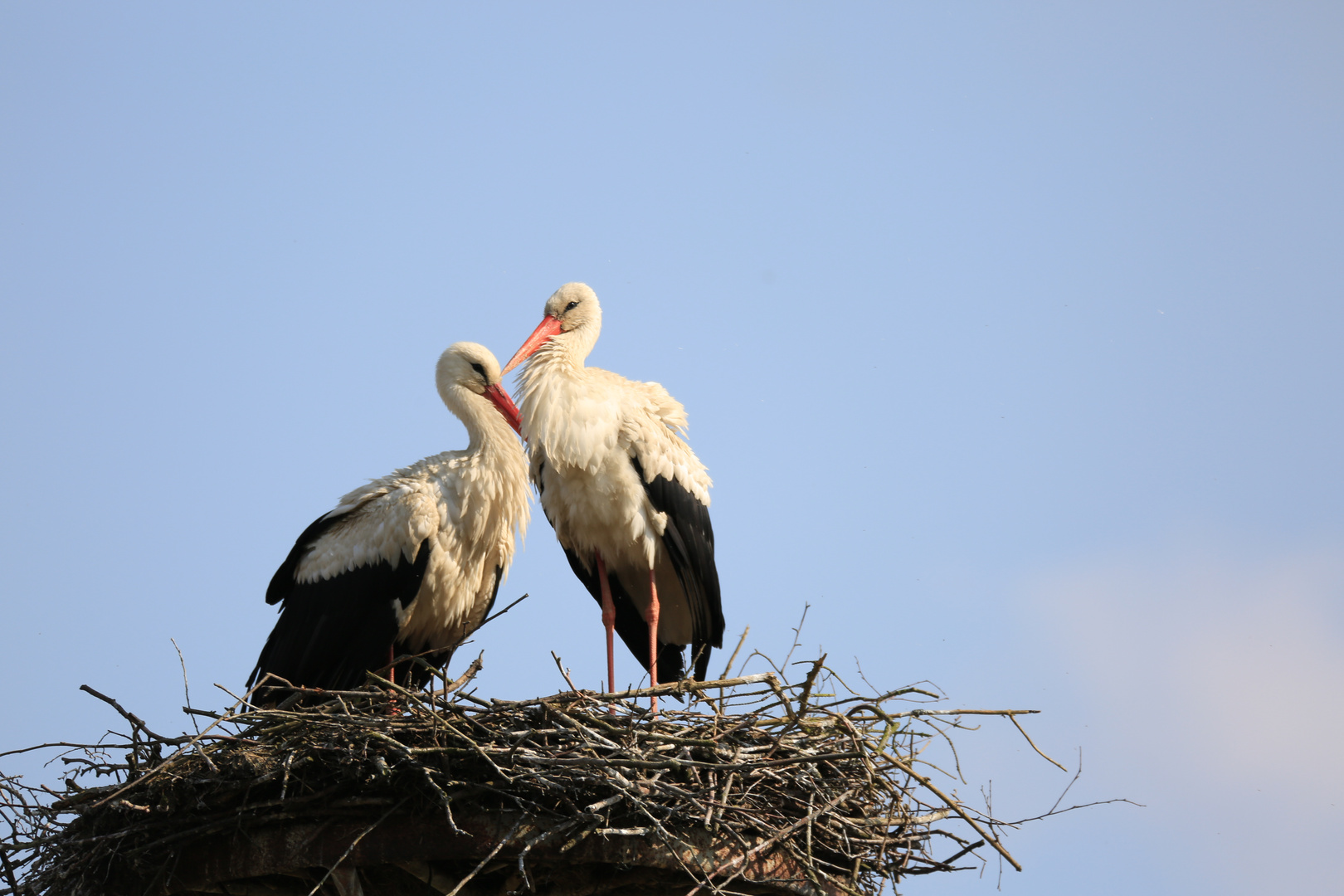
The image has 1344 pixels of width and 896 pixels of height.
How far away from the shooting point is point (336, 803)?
3914 mm

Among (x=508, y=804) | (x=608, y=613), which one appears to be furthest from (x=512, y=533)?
(x=508, y=804)

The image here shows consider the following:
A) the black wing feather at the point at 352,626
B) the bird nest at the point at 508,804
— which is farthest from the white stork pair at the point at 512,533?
the bird nest at the point at 508,804

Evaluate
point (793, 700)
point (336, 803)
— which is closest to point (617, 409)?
point (793, 700)

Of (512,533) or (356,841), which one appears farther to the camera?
(512,533)

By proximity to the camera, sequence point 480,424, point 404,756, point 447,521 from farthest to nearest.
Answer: point 480,424 → point 447,521 → point 404,756

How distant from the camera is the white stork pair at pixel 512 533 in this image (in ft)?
17.7

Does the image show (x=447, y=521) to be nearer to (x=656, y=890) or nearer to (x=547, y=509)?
(x=547, y=509)

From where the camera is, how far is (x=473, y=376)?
19.9 feet

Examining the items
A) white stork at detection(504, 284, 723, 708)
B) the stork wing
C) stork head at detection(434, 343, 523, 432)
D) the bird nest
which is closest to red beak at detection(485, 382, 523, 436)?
stork head at detection(434, 343, 523, 432)

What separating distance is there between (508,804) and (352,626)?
5.81 feet

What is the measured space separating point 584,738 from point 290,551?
2.39 meters

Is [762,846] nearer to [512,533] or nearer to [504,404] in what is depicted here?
[512,533]

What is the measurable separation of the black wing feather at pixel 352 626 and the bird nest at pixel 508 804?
1.10 metres

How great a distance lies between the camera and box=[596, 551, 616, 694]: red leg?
5.68m
